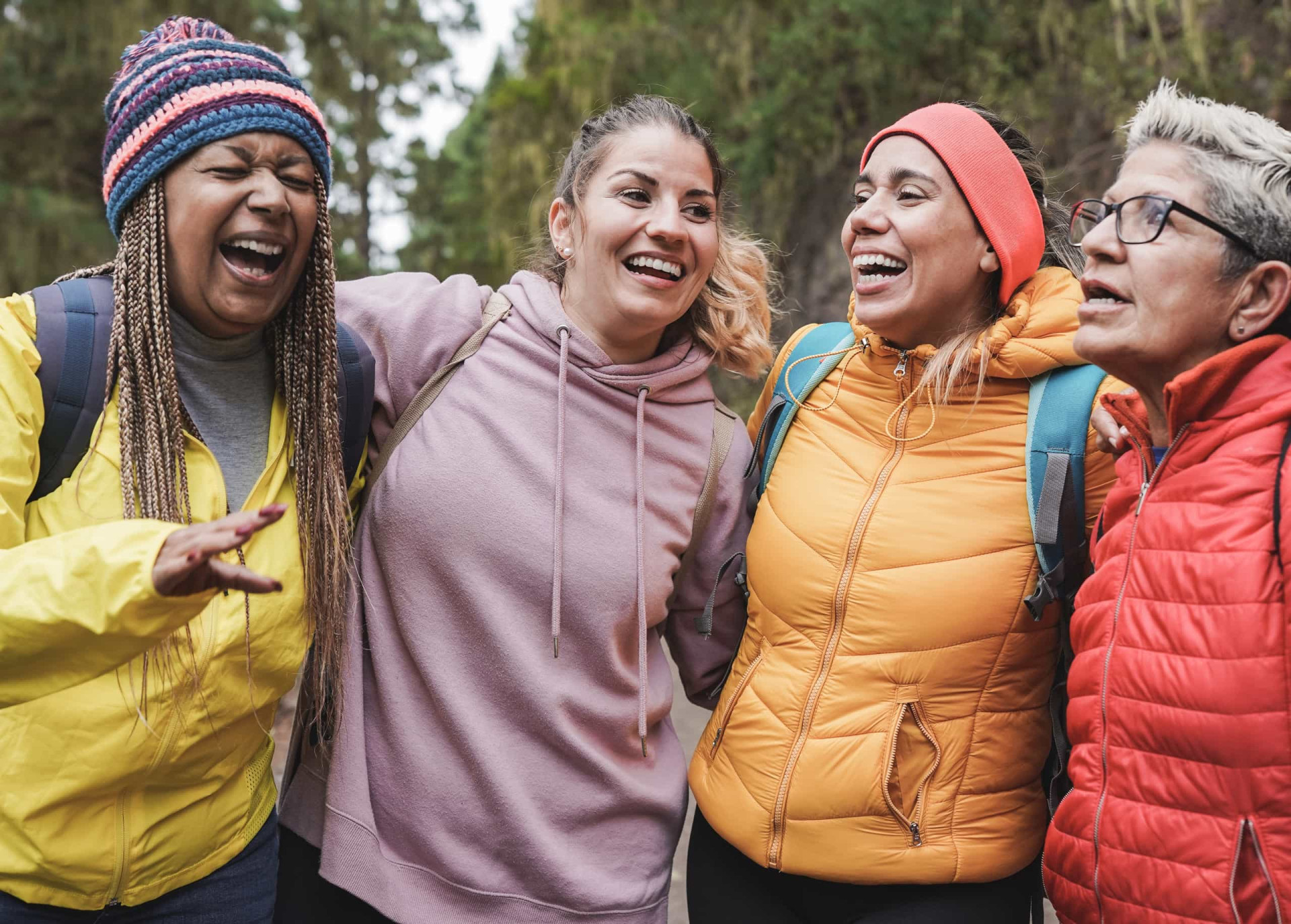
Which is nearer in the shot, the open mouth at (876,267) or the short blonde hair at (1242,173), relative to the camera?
the short blonde hair at (1242,173)

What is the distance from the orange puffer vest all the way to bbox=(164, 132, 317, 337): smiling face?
1.26 m

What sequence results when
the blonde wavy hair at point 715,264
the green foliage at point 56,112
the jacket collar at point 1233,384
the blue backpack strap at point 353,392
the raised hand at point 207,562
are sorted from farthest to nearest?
the green foliage at point 56,112 → the blonde wavy hair at point 715,264 → the blue backpack strap at point 353,392 → the jacket collar at point 1233,384 → the raised hand at point 207,562

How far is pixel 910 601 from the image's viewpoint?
2.30m

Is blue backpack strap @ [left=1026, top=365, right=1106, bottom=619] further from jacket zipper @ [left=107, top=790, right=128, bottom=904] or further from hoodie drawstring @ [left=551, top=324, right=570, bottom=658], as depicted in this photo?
jacket zipper @ [left=107, top=790, right=128, bottom=904]

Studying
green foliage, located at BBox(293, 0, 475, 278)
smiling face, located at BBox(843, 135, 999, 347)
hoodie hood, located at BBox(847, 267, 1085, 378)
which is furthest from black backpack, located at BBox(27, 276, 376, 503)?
green foliage, located at BBox(293, 0, 475, 278)

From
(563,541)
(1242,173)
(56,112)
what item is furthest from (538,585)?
(56,112)

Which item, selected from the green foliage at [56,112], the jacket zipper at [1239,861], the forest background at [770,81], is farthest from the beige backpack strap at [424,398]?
the green foliage at [56,112]

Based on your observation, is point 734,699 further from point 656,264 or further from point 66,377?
point 66,377

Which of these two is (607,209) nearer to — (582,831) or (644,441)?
Answer: (644,441)

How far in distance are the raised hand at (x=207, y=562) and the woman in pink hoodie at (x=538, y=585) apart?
2.92 feet

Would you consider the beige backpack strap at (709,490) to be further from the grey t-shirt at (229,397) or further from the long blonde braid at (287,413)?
the grey t-shirt at (229,397)

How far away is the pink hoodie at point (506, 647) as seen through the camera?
2.42 meters

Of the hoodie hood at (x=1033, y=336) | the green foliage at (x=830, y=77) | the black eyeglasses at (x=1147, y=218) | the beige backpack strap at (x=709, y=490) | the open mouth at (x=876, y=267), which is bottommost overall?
the beige backpack strap at (x=709, y=490)

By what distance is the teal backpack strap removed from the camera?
2232 millimetres
